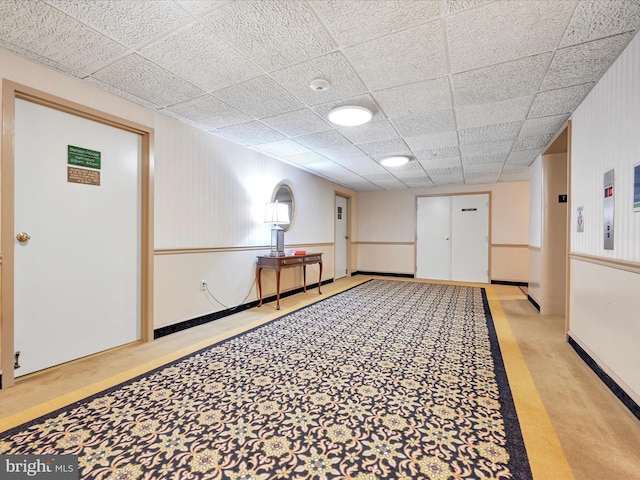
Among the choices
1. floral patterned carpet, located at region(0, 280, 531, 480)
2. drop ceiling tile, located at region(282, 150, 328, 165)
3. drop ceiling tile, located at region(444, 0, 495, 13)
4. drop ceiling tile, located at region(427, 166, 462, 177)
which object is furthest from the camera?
drop ceiling tile, located at region(427, 166, 462, 177)

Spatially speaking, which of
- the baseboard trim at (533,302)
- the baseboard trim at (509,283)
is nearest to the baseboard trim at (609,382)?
the baseboard trim at (533,302)

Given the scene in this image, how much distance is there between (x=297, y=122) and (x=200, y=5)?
1640 millimetres

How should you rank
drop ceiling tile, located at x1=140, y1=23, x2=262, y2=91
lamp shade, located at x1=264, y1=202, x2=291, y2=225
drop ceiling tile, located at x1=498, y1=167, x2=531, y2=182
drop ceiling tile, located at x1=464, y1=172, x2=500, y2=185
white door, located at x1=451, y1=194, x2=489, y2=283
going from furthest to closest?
white door, located at x1=451, y1=194, x2=489, y2=283 → drop ceiling tile, located at x1=464, y1=172, x2=500, y2=185 → drop ceiling tile, located at x1=498, y1=167, x2=531, y2=182 → lamp shade, located at x1=264, y1=202, x2=291, y2=225 → drop ceiling tile, located at x1=140, y1=23, x2=262, y2=91

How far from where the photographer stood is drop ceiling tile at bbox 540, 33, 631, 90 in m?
→ 1.86

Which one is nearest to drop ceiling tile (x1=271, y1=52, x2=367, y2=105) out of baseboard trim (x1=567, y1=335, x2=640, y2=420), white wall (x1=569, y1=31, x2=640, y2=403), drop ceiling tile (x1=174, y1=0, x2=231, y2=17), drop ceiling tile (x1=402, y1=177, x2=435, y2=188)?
drop ceiling tile (x1=174, y1=0, x2=231, y2=17)

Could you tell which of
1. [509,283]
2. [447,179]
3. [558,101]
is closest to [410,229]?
[447,179]

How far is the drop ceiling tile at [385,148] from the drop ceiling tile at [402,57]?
1.46 meters

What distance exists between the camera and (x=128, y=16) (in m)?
1.64

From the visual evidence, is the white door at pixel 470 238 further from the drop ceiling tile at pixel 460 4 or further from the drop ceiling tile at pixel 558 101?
the drop ceiling tile at pixel 460 4

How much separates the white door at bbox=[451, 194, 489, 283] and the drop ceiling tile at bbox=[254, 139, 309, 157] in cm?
439

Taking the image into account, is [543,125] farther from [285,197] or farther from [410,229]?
[410,229]

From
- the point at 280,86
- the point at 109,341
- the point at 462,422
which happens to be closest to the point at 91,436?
the point at 109,341

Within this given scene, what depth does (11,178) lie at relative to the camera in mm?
1983

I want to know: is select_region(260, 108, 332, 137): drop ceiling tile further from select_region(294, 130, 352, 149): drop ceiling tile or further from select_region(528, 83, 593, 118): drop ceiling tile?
select_region(528, 83, 593, 118): drop ceiling tile
